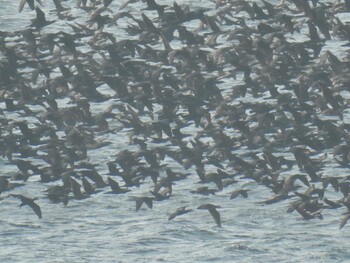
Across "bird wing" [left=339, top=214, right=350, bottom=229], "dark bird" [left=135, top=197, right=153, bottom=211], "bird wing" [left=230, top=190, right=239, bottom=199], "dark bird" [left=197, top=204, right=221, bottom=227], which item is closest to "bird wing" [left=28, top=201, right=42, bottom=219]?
"dark bird" [left=135, top=197, right=153, bottom=211]

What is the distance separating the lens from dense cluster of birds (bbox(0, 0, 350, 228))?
37.0m

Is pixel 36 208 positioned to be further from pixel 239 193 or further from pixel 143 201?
pixel 239 193

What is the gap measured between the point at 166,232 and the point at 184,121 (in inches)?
190

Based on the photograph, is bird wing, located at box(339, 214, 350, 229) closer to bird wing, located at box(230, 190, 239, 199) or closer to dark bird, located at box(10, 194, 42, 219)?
bird wing, located at box(230, 190, 239, 199)

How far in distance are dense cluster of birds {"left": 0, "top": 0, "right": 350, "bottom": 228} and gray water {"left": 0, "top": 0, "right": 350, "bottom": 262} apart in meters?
0.42

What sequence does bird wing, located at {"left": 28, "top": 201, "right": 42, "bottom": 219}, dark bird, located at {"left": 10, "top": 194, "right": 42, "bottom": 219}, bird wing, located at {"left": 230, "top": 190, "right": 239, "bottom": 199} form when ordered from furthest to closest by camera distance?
bird wing, located at {"left": 230, "top": 190, "right": 239, "bottom": 199}
bird wing, located at {"left": 28, "top": 201, "right": 42, "bottom": 219}
dark bird, located at {"left": 10, "top": 194, "right": 42, "bottom": 219}

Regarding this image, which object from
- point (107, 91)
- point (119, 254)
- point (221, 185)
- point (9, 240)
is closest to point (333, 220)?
point (221, 185)

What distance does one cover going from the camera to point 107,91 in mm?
50094

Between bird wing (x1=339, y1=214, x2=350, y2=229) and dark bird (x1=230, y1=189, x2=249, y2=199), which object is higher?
dark bird (x1=230, y1=189, x2=249, y2=199)

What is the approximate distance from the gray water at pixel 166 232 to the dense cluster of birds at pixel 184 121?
420 mm

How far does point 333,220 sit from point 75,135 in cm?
675

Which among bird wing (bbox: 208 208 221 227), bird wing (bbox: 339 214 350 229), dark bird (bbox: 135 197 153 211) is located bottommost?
bird wing (bbox: 339 214 350 229)

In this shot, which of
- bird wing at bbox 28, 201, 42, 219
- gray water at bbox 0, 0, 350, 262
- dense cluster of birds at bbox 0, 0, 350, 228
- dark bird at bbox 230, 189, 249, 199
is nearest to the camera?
gray water at bbox 0, 0, 350, 262

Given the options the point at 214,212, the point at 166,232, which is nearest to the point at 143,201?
the point at 166,232
